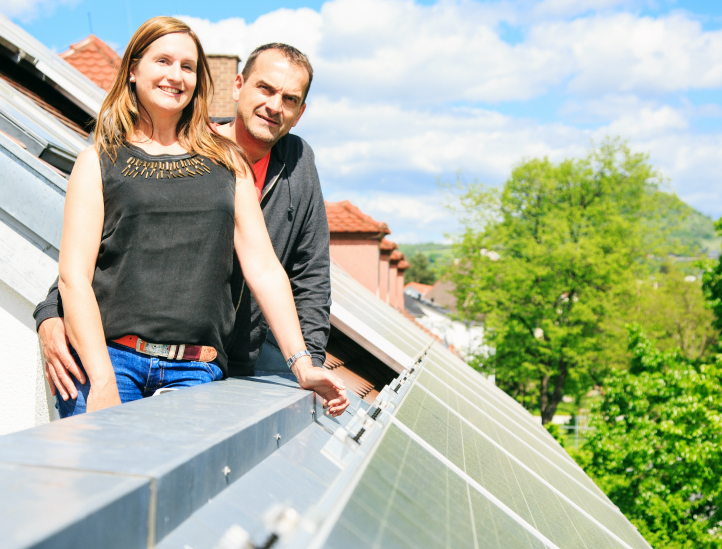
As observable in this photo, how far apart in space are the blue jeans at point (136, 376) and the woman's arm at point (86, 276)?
11cm

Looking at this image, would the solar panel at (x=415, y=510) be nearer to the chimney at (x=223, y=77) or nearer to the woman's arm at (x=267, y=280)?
the woman's arm at (x=267, y=280)

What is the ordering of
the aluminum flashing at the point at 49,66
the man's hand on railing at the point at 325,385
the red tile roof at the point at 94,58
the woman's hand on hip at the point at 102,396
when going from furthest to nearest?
the red tile roof at the point at 94,58
the aluminum flashing at the point at 49,66
the man's hand on railing at the point at 325,385
the woman's hand on hip at the point at 102,396

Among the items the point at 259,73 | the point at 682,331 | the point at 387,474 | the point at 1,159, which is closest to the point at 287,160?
the point at 259,73

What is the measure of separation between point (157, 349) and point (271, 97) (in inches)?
45.0

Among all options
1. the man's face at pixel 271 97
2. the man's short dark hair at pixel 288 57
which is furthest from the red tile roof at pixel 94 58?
the man's face at pixel 271 97

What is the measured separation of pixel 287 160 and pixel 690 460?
14035 mm

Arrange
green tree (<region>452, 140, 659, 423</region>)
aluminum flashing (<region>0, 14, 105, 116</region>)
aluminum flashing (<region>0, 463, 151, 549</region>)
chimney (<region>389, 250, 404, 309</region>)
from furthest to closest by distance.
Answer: green tree (<region>452, 140, 659, 423</region>) < chimney (<region>389, 250, 404, 309</region>) < aluminum flashing (<region>0, 14, 105, 116</region>) < aluminum flashing (<region>0, 463, 151, 549</region>)

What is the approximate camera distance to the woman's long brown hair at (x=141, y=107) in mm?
2012

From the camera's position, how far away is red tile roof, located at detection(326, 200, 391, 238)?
16016mm

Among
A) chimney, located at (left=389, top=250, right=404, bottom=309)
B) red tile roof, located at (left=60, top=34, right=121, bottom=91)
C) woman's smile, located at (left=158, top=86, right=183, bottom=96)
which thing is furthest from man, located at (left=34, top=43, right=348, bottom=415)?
chimney, located at (left=389, top=250, right=404, bottom=309)

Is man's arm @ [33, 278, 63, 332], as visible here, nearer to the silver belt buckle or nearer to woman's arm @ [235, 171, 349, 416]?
the silver belt buckle

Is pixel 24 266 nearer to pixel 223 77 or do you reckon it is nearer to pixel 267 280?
pixel 267 280

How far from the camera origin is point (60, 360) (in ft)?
6.05

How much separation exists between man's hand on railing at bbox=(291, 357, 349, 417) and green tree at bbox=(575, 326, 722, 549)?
43.2ft
